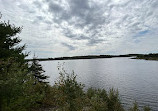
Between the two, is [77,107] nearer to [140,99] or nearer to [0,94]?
[0,94]

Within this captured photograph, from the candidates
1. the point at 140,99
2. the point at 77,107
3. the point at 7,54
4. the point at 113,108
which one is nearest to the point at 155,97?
the point at 140,99

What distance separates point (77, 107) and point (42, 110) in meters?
6.38

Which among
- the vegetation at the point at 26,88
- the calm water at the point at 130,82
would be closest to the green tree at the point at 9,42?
the vegetation at the point at 26,88

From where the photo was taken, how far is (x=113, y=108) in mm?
16984

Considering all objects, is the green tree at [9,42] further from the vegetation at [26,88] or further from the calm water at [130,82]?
the calm water at [130,82]

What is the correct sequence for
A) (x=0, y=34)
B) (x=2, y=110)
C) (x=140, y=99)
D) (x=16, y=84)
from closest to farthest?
(x=2, y=110), (x=16, y=84), (x=0, y=34), (x=140, y=99)

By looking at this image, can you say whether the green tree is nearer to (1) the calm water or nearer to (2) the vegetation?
(2) the vegetation

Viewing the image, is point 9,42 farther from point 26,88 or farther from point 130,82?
point 130,82

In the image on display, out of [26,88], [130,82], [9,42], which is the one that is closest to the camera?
[26,88]

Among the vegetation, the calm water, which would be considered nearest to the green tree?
the vegetation

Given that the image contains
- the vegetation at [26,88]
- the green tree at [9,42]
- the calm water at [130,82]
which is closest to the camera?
the vegetation at [26,88]

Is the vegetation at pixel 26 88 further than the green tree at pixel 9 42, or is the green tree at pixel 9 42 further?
the green tree at pixel 9 42

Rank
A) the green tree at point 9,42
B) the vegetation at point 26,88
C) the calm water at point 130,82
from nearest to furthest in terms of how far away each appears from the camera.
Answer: the vegetation at point 26,88 < the green tree at point 9,42 < the calm water at point 130,82

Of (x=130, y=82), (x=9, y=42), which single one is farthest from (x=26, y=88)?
(x=130, y=82)
